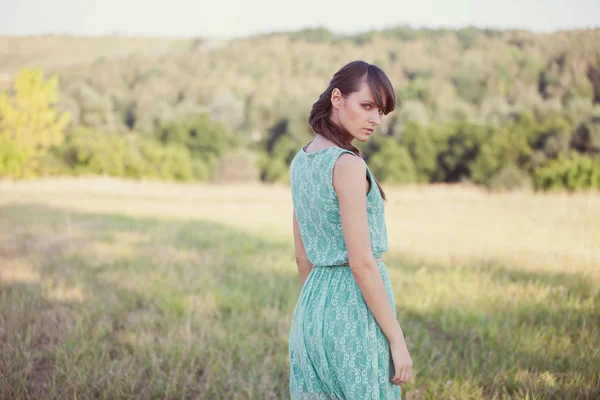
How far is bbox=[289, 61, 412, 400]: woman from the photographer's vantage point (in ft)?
5.49

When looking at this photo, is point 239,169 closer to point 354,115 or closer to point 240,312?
point 240,312

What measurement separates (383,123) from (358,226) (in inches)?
2111

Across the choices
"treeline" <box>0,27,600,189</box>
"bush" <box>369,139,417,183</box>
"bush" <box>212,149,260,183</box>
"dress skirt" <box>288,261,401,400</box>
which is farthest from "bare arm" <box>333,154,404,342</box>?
"bush" <box>212,149,260,183</box>

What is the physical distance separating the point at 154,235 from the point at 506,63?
80.9 metres

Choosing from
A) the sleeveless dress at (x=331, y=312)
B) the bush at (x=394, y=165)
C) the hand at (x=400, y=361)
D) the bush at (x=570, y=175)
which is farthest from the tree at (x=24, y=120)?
the bush at (x=570, y=175)

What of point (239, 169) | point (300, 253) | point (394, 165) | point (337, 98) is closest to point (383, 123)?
point (394, 165)

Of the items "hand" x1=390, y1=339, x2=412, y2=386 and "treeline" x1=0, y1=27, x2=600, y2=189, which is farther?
"treeline" x1=0, y1=27, x2=600, y2=189

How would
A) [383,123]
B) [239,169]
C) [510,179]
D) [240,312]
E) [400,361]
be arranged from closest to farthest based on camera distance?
[400,361]
[240,312]
[510,179]
[239,169]
[383,123]

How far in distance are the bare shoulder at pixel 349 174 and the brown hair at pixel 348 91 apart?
0.45 feet

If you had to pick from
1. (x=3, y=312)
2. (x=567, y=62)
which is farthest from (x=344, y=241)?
(x=567, y=62)

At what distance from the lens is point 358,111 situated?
177 centimetres

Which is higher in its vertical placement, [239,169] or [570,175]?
[570,175]

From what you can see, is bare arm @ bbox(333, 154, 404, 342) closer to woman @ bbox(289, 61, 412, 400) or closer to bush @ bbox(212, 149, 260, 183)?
woman @ bbox(289, 61, 412, 400)

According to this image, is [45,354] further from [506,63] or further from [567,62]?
[506,63]
